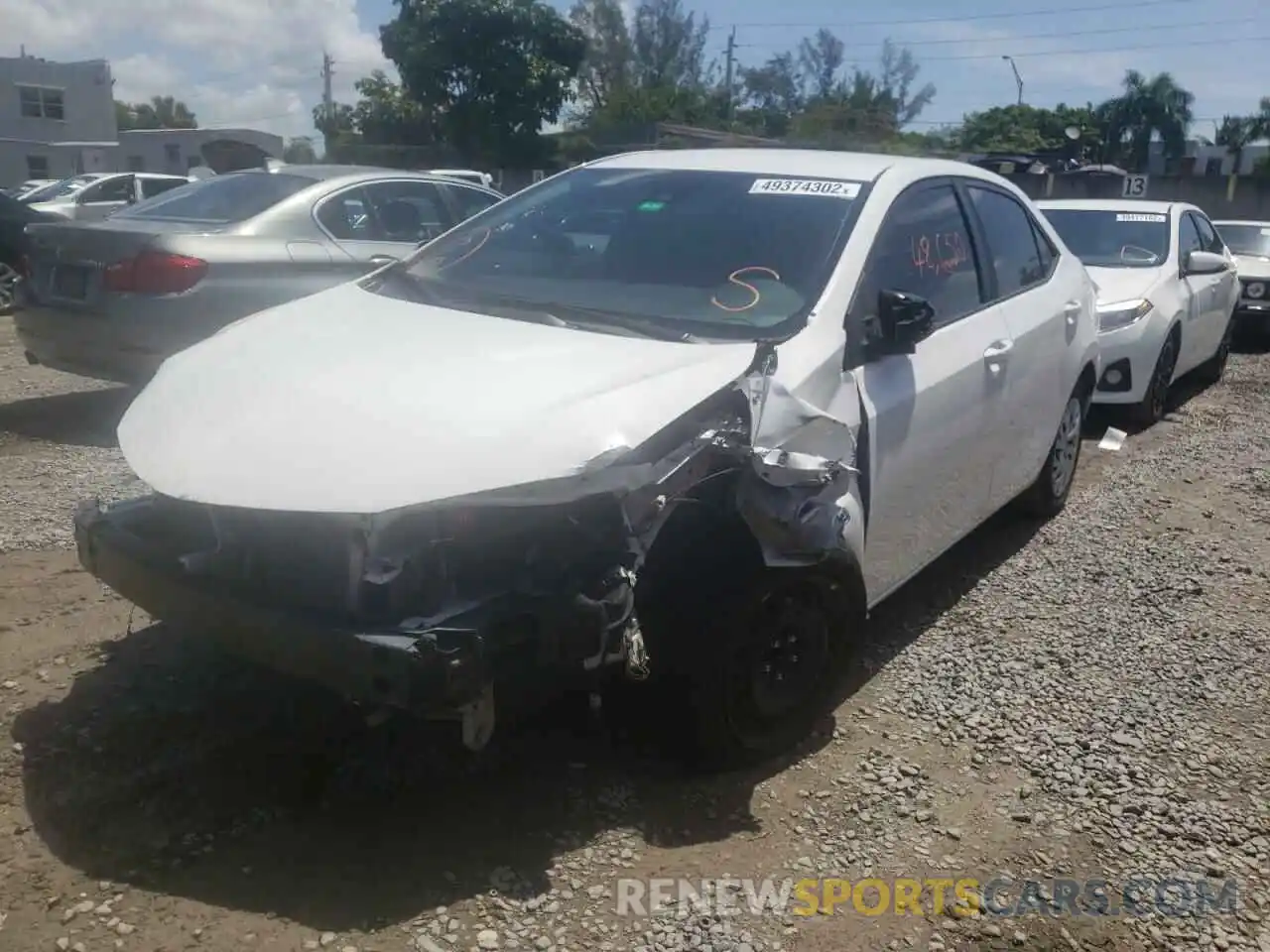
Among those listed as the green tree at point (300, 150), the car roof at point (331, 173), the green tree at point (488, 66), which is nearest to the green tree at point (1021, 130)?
the green tree at point (488, 66)

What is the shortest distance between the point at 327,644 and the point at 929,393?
7.46 ft

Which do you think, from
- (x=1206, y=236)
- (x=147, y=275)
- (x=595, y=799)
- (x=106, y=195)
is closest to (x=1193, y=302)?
(x=1206, y=236)

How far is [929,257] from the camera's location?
14.0 feet

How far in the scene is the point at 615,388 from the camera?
9.68 ft

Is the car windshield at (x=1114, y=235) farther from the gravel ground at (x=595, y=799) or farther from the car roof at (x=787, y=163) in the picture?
the gravel ground at (x=595, y=799)

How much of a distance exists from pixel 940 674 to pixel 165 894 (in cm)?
263

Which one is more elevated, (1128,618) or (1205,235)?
(1205,235)

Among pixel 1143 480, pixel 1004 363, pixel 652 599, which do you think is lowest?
pixel 1143 480

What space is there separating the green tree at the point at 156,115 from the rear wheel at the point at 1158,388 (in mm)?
96161

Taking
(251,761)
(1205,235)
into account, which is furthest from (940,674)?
(1205,235)

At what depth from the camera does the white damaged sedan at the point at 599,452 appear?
8.66 feet

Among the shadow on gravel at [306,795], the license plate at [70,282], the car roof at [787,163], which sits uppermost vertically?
the car roof at [787,163]

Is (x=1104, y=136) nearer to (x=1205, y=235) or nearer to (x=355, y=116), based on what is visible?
(x=355, y=116)

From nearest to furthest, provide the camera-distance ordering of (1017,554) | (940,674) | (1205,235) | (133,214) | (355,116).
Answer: (940,674) → (1017,554) → (133,214) → (1205,235) → (355,116)
